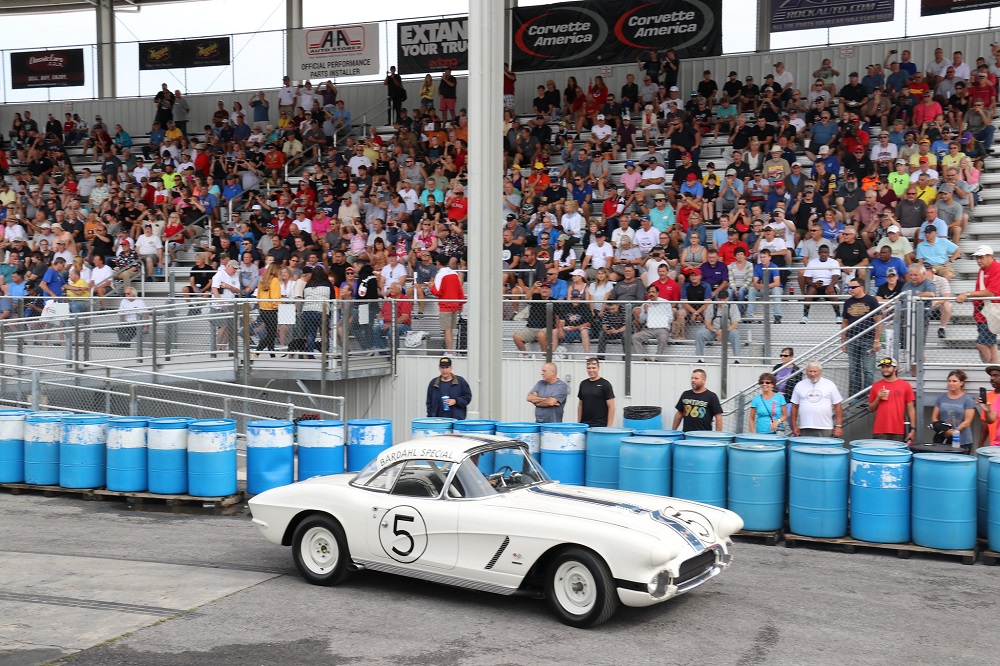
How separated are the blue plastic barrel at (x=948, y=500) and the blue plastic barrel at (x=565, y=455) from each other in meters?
3.45

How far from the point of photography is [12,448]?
1318 cm

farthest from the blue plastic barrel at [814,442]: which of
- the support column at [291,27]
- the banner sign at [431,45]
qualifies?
the support column at [291,27]

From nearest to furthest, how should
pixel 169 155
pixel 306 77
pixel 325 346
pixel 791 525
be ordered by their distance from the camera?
pixel 791 525, pixel 325 346, pixel 169 155, pixel 306 77

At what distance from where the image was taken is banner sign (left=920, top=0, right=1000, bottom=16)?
23891 millimetres

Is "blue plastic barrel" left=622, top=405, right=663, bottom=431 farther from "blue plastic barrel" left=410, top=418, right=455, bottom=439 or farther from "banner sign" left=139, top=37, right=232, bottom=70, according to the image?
"banner sign" left=139, top=37, right=232, bottom=70

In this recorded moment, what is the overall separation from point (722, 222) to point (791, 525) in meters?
9.14

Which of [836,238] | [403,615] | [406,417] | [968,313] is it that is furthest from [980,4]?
[403,615]

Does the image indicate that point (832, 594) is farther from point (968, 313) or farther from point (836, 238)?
point (836, 238)

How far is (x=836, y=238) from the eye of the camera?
17.7 metres

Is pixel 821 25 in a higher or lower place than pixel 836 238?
higher

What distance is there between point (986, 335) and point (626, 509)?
6525 millimetres

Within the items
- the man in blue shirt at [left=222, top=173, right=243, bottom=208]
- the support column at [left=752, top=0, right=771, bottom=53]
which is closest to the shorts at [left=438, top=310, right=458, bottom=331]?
the man in blue shirt at [left=222, top=173, right=243, bottom=208]

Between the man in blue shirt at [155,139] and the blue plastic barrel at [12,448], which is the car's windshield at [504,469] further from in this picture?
the man in blue shirt at [155,139]

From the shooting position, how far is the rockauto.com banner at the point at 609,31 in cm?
2647
